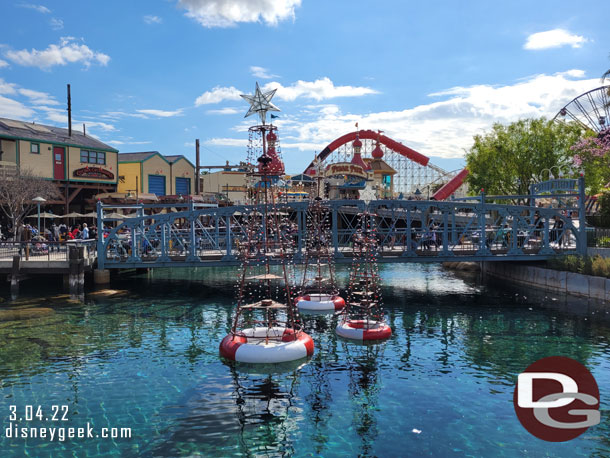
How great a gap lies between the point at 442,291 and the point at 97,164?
4158 centimetres

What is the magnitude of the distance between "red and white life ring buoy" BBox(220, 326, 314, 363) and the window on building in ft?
145

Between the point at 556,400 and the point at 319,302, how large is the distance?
522 inches

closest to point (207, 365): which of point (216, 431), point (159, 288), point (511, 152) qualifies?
point (216, 431)

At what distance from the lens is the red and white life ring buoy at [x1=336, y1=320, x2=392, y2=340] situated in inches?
779

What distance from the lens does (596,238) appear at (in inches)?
1275

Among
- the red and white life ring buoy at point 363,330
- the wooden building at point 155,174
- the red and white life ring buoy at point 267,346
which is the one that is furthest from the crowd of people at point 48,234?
the red and white life ring buoy at point 363,330

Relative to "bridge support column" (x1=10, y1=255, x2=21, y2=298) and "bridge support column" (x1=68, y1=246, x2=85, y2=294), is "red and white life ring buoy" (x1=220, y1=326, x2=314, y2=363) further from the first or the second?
"bridge support column" (x1=10, y1=255, x2=21, y2=298)

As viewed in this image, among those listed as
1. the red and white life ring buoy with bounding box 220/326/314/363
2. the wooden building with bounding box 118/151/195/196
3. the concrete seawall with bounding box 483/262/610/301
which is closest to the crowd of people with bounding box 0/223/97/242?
the wooden building with bounding box 118/151/195/196

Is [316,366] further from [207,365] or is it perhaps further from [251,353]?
[207,365]

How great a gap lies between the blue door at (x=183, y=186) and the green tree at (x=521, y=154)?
3977cm

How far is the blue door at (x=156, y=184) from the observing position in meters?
63.9

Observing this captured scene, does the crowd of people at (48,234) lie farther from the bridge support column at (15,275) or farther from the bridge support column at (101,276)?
the bridge support column at (101,276)

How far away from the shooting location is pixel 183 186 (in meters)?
69.9

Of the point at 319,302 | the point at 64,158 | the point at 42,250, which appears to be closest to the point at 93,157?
the point at 64,158
